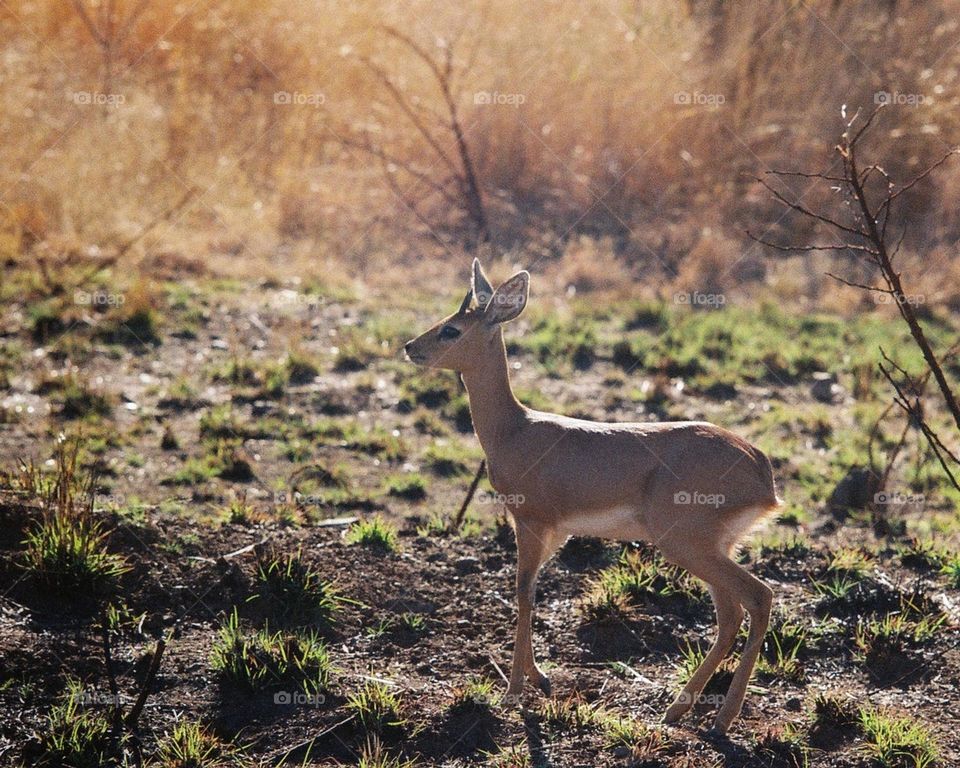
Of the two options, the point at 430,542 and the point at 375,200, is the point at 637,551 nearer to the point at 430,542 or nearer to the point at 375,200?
the point at 430,542

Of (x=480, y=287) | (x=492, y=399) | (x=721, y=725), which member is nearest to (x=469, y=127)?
(x=480, y=287)

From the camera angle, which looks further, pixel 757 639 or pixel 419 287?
pixel 419 287

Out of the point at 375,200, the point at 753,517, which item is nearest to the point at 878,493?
the point at 753,517

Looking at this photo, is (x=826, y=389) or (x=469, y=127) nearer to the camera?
(x=826, y=389)

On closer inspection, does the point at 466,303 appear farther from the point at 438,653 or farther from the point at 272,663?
the point at 272,663

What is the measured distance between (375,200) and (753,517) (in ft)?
28.0

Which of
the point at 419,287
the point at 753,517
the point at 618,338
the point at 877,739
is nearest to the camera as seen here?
the point at 877,739

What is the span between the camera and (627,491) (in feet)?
17.8

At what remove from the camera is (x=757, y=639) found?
521 cm

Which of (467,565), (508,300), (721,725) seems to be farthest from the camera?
(467,565)

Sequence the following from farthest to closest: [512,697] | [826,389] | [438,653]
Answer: [826,389] → [438,653] → [512,697]

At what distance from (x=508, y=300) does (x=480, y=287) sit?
55 cm

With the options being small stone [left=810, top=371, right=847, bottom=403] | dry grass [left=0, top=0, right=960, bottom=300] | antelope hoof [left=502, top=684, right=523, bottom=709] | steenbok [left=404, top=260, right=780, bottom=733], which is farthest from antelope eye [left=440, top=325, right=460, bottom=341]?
dry grass [left=0, top=0, right=960, bottom=300]

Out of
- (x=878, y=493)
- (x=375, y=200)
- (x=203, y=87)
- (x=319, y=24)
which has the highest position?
(x=319, y=24)
